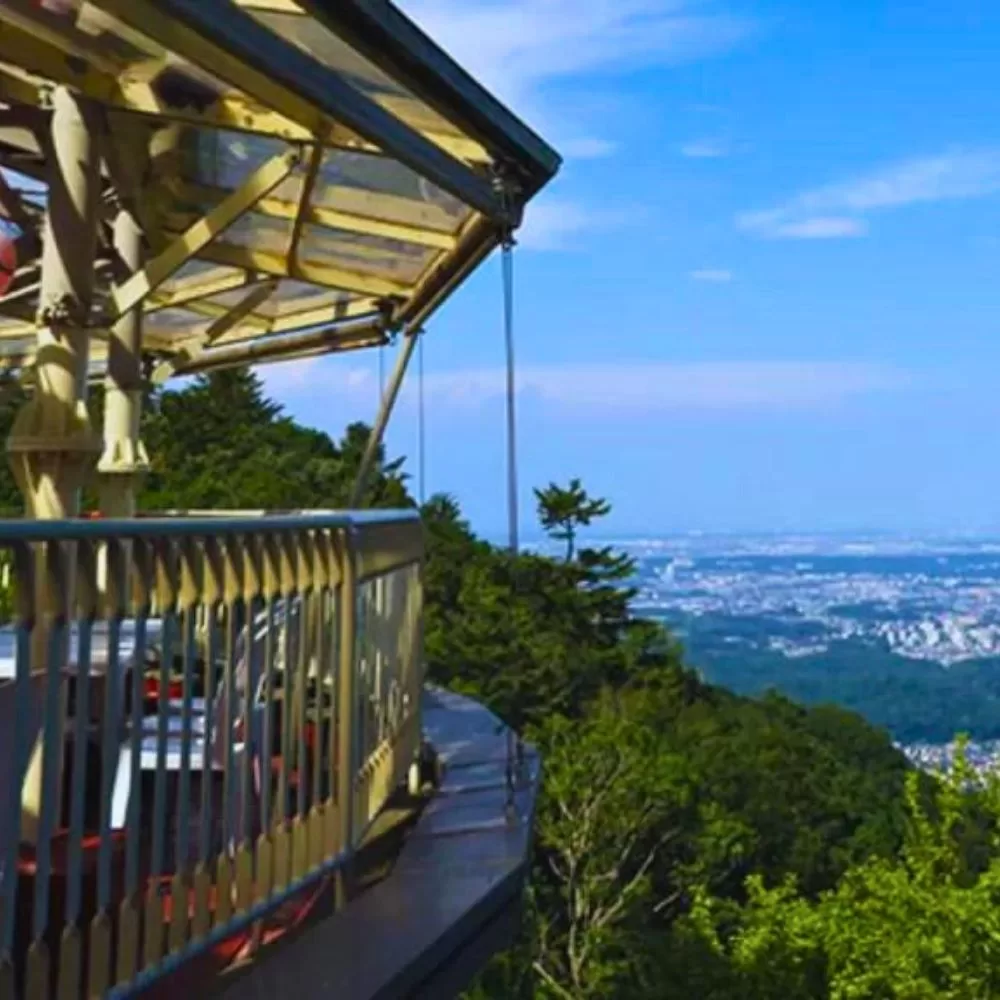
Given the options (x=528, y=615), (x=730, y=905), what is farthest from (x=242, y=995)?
(x=528, y=615)

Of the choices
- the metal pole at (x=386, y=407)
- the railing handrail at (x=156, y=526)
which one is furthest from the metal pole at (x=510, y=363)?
the metal pole at (x=386, y=407)

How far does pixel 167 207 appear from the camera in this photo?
6184 mm

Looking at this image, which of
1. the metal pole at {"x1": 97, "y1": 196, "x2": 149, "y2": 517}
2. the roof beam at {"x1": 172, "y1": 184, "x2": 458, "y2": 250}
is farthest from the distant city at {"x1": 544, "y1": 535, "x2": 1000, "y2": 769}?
the roof beam at {"x1": 172, "y1": 184, "x2": 458, "y2": 250}

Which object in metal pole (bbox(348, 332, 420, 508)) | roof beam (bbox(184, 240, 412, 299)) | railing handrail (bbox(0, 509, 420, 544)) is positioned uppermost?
roof beam (bbox(184, 240, 412, 299))

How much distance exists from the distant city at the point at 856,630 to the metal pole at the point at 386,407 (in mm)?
65335

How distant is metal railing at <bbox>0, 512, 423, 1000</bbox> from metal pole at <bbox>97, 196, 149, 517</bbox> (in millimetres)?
2456

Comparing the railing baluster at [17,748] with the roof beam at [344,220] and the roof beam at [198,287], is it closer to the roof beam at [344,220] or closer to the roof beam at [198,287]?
the roof beam at [344,220]

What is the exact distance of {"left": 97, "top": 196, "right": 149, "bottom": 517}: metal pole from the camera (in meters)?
6.24

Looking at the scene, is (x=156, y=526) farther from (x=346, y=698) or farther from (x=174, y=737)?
(x=346, y=698)

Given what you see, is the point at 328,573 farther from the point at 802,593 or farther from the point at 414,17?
the point at 802,593

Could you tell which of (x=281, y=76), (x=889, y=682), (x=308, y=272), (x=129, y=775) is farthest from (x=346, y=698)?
(x=889, y=682)

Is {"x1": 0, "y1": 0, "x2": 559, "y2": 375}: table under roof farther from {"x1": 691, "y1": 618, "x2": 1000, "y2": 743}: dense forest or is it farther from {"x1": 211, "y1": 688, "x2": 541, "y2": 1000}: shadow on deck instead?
{"x1": 691, "y1": 618, "x2": 1000, "y2": 743}: dense forest

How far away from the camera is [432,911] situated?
11.9ft

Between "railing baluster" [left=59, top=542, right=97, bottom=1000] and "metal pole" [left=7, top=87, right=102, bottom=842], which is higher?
"metal pole" [left=7, top=87, right=102, bottom=842]
